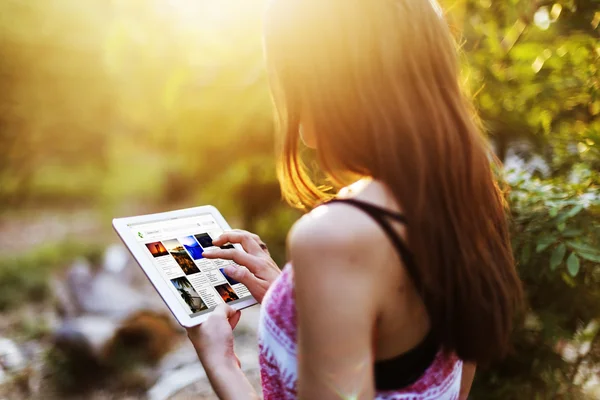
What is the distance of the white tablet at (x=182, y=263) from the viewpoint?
1.20 metres

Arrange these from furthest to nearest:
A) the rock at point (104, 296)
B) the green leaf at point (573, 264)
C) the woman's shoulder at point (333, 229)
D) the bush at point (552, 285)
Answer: the rock at point (104, 296), the bush at point (552, 285), the green leaf at point (573, 264), the woman's shoulder at point (333, 229)

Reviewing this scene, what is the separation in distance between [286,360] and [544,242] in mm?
1105

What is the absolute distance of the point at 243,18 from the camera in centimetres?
272

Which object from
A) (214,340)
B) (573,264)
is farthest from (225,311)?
(573,264)

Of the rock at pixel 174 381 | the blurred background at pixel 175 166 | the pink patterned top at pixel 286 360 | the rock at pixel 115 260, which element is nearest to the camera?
the pink patterned top at pixel 286 360

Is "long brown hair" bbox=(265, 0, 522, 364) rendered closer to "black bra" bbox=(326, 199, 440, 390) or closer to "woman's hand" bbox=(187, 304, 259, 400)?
"black bra" bbox=(326, 199, 440, 390)

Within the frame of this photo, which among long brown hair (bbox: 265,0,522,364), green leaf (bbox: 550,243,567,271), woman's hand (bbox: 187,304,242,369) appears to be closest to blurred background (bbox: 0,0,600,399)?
green leaf (bbox: 550,243,567,271)

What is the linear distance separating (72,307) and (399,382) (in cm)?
399

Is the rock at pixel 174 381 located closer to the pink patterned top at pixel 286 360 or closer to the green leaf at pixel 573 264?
the green leaf at pixel 573 264

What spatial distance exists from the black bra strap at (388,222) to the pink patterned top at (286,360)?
0.16 metres

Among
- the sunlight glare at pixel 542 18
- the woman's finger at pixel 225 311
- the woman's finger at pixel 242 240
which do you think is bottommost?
the woman's finger at pixel 225 311

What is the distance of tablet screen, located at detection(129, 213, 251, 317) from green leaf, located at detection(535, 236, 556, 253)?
0.91 m

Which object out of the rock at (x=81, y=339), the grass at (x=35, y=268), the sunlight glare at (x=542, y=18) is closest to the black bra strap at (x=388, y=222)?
the sunlight glare at (x=542, y=18)

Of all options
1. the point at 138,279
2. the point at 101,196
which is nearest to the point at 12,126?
the point at 101,196
